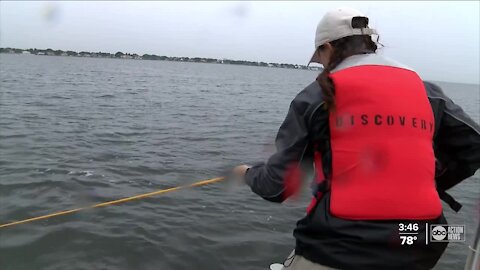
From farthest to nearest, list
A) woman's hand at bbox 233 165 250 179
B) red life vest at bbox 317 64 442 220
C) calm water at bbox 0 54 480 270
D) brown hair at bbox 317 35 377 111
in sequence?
calm water at bbox 0 54 480 270 → woman's hand at bbox 233 165 250 179 → brown hair at bbox 317 35 377 111 → red life vest at bbox 317 64 442 220

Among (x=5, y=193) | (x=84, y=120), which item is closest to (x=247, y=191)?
(x=5, y=193)

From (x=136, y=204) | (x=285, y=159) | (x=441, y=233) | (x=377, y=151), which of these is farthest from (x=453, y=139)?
(x=136, y=204)

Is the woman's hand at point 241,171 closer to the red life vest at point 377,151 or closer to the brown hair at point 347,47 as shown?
the red life vest at point 377,151

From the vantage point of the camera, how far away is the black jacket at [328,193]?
1.99 meters

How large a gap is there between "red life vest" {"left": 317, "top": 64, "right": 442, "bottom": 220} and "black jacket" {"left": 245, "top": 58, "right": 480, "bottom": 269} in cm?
6

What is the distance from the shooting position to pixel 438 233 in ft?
7.00

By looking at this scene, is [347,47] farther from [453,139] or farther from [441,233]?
[441,233]

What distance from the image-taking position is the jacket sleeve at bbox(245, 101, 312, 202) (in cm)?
207

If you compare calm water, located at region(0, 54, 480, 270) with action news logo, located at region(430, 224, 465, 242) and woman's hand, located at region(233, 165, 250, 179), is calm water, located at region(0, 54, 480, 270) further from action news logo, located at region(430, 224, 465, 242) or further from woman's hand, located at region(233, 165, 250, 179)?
action news logo, located at region(430, 224, 465, 242)

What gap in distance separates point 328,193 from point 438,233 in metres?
0.63

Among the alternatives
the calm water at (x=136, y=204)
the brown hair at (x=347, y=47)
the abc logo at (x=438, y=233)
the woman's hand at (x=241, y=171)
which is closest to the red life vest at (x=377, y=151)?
the abc logo at (x=438, y=233)

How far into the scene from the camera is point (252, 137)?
16.0m

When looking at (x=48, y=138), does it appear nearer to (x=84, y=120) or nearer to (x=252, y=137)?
(x=84, y=120)

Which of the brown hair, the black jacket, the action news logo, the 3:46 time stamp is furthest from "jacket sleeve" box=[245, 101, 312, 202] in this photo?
the action news logo
